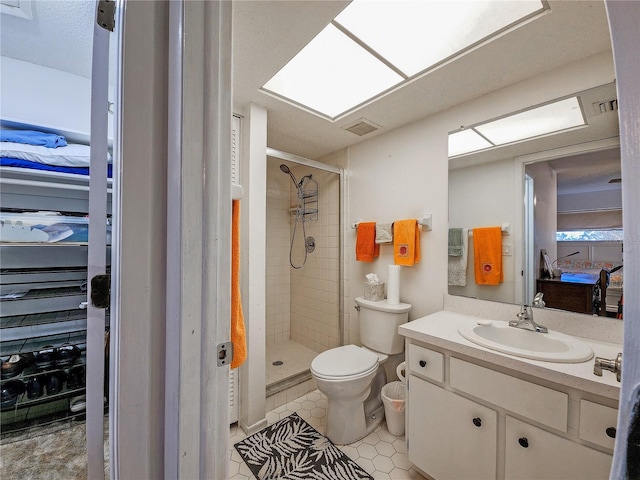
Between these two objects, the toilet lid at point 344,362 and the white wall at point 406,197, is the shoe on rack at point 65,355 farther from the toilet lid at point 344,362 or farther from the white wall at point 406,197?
the white wall at point 406,197

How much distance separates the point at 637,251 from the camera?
0.25 m

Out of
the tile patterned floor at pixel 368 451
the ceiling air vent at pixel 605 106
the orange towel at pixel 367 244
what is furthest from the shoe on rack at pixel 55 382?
the ceiling air vent at pixel 605 106

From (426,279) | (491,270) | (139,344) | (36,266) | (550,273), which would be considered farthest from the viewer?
(426,279)

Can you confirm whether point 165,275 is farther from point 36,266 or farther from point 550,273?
point 550,273

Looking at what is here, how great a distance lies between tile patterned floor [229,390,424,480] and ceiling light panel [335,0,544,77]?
221 cm

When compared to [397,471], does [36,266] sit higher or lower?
higher

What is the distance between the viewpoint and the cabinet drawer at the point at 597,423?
876mm

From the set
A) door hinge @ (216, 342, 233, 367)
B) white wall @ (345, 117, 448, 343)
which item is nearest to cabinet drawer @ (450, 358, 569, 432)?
white wall @ (345, 117, 448, 343)

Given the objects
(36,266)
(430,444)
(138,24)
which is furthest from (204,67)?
(430,444)

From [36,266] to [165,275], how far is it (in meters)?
1.30

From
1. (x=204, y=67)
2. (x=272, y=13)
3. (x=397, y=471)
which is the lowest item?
(x=397, y=471)

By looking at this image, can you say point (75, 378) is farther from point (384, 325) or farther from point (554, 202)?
point (554, 202)

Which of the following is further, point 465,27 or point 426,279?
point 426,279

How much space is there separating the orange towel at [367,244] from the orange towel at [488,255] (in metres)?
0.75
